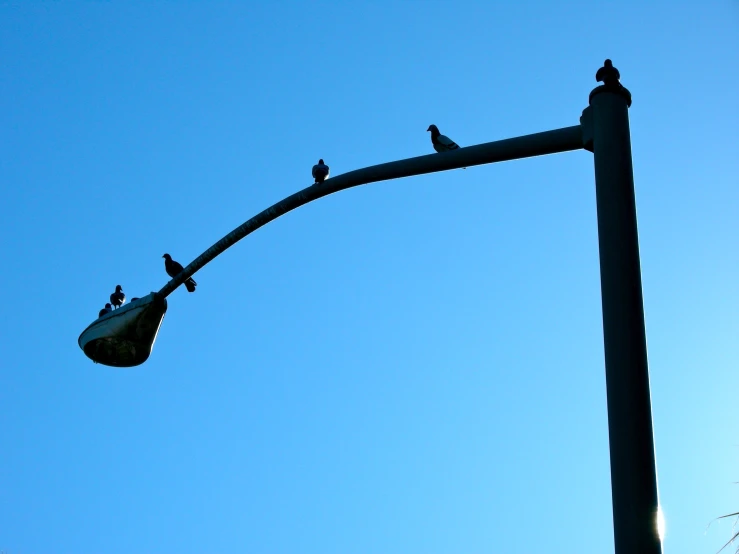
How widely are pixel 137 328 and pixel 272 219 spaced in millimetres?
1280

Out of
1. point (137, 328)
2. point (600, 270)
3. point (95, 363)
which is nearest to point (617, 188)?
point (600, 270)

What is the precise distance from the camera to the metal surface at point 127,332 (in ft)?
19.4

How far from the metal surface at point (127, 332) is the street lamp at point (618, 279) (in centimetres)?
236

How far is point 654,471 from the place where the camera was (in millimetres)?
2762

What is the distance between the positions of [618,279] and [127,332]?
3720 millimetres

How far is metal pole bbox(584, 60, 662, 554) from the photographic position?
8.87 ft

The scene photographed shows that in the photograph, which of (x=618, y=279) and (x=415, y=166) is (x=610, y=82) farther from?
(x=415, y=166)

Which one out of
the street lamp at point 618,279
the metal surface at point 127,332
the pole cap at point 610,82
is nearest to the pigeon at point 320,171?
the metal surface at point 127,332

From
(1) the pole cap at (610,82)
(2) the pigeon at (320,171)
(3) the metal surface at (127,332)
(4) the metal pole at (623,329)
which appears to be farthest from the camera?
(2) the pigeon at (320,171)

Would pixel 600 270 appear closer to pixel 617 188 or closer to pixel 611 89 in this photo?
pixel 617 188

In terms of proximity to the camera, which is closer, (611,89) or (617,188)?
(617,188)

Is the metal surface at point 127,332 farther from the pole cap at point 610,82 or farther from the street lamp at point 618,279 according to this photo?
the pole cap at point 610,82

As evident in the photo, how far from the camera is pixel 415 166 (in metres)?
4.05

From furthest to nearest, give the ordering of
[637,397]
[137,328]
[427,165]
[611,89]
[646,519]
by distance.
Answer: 1. [137,328]
2. [427,165]
3. [611,89]
4. [637,397]
5. [646,519]
